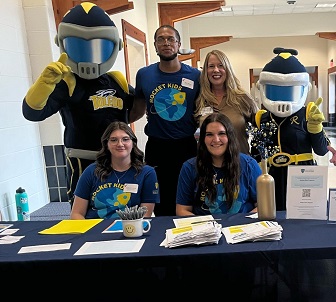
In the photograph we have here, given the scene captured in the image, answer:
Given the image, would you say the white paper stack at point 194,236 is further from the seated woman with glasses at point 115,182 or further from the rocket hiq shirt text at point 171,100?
the rocket hiq shirt text at point 171,100

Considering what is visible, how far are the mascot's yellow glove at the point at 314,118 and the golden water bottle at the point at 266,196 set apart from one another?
0.60 metres

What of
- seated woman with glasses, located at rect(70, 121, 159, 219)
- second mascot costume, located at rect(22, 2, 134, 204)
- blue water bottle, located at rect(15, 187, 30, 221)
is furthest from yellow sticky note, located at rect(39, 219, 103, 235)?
blue water bottle, located at rect(15, 187, 30, 221)

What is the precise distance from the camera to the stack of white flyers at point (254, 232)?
1.24 meters

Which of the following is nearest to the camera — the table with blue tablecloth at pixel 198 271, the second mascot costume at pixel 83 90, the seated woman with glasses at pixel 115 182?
the table with blue tablecloth at pixel 198 271

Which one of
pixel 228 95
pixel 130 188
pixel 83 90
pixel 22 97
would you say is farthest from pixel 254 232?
pixel 22 97

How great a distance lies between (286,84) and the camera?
202 cm

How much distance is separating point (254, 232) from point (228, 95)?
984mm

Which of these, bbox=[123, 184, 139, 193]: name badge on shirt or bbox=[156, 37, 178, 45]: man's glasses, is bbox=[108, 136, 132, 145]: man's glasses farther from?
bbox=[156, 37, 178, 45]: man's glasses

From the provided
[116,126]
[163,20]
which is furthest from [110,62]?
[163,20]

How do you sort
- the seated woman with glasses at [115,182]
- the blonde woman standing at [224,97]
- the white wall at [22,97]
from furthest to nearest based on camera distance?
1. the white wall at [22,97]
2. the blonde woman standing at [224,97]
3. the seated woman with glasses at [115,182]

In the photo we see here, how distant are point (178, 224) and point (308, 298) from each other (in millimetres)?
517

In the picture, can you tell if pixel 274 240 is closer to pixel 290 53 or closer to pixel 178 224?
pixel 178 224

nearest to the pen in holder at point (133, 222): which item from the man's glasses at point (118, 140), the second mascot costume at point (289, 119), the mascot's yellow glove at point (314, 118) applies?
the man's glasses at point (118, 140)

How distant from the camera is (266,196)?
1.41 meters
